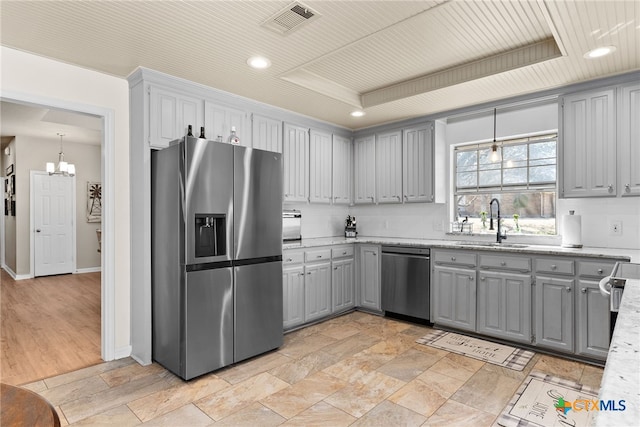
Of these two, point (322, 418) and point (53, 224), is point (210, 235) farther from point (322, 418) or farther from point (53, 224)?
point (53, 224)

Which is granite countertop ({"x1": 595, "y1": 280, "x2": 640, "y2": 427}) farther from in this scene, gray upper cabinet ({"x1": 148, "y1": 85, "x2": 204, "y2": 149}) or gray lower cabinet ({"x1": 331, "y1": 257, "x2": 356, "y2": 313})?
gray lower cabinet ({"x1": 331, "y1": 257, "x2": 356, "y2": 313})

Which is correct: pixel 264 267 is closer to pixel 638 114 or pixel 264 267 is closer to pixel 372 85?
pixel 372 85

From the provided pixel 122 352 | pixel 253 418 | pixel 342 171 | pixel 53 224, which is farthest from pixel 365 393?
pixel 53 224

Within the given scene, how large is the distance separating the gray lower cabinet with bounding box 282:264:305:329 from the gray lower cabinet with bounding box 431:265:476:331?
4.79 feet

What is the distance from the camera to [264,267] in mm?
3336

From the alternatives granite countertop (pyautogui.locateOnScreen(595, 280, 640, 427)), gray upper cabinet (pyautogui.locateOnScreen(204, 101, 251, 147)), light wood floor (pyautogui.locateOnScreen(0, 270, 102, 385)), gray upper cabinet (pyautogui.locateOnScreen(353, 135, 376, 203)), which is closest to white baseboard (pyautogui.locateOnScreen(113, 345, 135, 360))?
light wood floor (pyautogui.locateOnScreen(0, 270, 102, 385))

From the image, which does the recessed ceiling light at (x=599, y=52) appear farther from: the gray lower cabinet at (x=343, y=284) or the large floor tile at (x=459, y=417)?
the gray lower cabinet at (x=343, y=284)

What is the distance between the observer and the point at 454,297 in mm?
3881

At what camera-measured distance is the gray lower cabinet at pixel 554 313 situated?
125 inches

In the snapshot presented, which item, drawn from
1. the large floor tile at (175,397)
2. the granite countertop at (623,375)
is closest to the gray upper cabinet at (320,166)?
the large floor tile at (175,397)

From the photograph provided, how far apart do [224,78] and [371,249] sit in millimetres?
2592

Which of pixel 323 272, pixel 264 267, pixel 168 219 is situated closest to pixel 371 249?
pixel 323 272

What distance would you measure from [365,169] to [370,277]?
154cm

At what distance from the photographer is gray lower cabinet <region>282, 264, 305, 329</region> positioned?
3.89 metres
